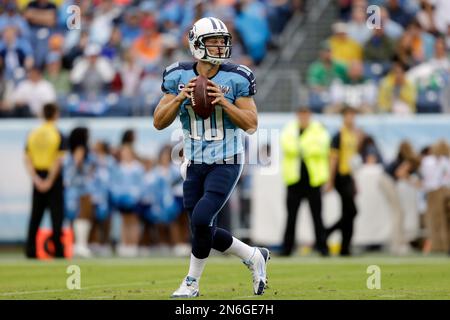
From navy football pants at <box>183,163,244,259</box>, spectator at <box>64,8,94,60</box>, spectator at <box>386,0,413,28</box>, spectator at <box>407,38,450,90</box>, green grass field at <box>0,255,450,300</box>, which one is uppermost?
spectator at <box>386,0,413,28</box>

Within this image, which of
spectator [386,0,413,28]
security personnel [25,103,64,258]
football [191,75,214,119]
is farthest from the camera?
spectator [386,0,413,28]

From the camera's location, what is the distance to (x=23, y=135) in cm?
1869

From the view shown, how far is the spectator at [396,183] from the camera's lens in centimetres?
1742

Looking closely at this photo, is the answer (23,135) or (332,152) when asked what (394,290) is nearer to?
(332,152)

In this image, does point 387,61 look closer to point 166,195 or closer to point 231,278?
point 166,195

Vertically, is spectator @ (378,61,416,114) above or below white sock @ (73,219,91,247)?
above

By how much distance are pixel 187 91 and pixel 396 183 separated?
30.1 ft

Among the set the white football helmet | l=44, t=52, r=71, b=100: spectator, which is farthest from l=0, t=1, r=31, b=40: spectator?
the white football helmet

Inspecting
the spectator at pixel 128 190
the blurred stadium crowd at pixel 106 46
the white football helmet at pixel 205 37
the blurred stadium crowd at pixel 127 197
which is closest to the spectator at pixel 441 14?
the blurred stadium crowd at pixel 106 46

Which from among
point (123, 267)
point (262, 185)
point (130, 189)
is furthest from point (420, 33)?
point (123, 267)

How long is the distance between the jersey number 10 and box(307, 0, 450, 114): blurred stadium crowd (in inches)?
369

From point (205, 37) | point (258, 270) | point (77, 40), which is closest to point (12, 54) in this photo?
point (77, 40)

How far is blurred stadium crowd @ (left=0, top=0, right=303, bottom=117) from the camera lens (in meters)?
19.5

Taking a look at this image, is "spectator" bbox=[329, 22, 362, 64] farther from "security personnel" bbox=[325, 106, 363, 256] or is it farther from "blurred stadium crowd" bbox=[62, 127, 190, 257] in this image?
"blurred stadium crowd" bbox=[62, 127, 190, 257]
